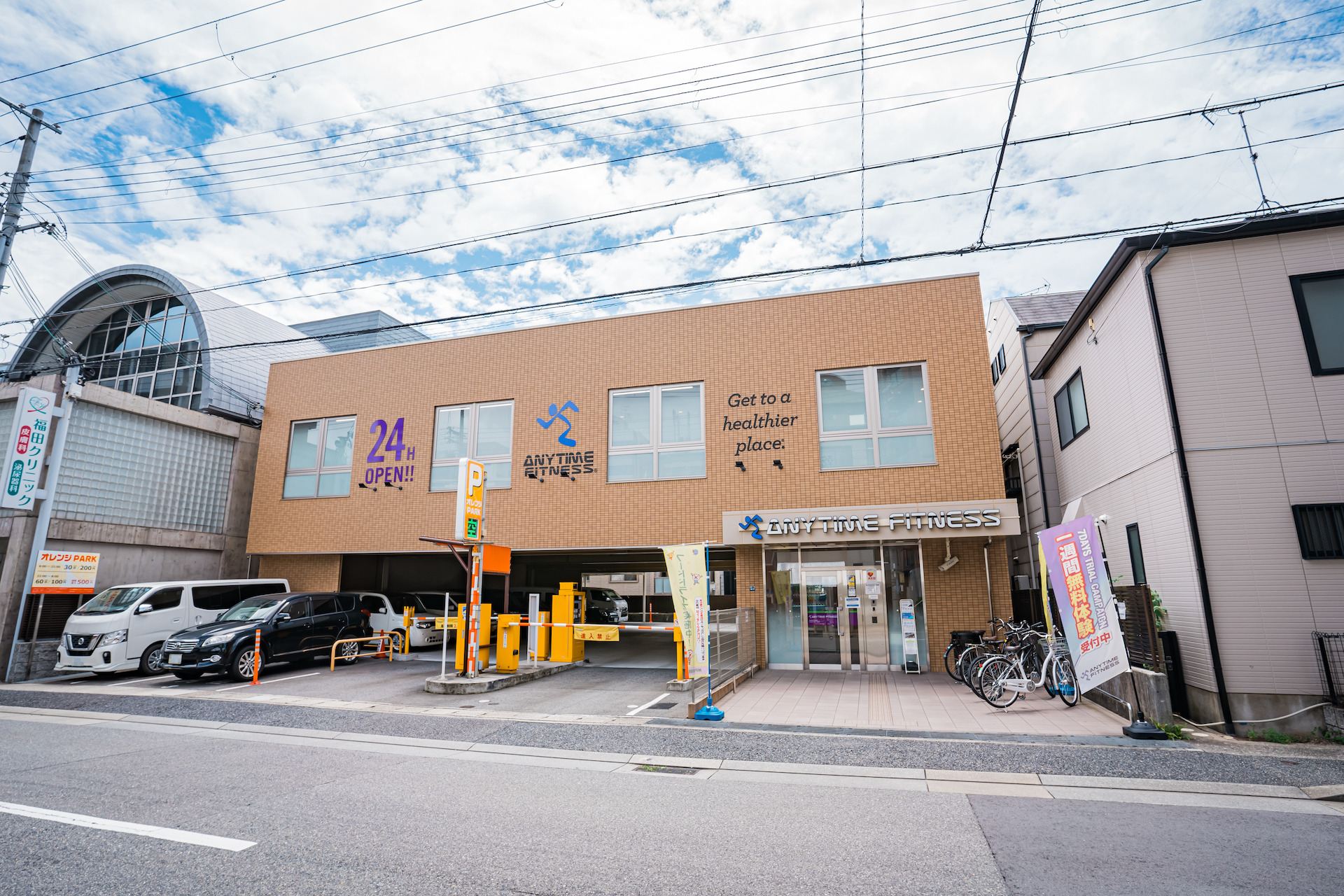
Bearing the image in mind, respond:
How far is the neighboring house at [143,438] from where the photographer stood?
13.5 metres

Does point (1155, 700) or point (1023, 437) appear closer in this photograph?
point (1155, 700)

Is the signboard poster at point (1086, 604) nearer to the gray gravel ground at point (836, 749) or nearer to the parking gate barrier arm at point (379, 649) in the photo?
the gray gravel ground at point (836, 749)

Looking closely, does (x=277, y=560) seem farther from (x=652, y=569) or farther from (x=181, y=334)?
(x=652, y=569)

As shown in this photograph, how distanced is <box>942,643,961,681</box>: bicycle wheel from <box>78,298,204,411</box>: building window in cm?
2099

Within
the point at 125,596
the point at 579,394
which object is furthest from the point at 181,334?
the point at 579,394

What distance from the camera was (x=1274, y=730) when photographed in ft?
24.2

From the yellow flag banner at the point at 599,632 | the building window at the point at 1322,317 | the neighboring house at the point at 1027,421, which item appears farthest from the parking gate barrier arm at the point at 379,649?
the building window at the point at 1322,317

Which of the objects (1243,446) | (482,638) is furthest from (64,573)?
(1243,446)

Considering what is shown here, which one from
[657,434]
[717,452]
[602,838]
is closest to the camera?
[602,838]

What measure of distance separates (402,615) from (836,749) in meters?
13.3

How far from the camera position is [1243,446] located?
808 cm

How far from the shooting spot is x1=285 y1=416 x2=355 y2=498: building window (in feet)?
55.0

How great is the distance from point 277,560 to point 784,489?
520 inches

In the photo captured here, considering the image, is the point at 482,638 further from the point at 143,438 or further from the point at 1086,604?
the point at 143,438
